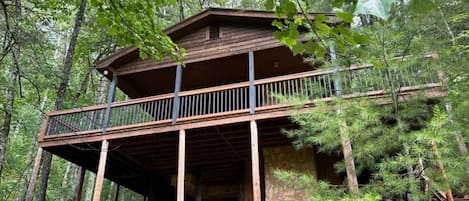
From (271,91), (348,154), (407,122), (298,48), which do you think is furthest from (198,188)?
(298,48)

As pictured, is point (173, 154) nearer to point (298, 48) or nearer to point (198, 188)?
point (198, 188)

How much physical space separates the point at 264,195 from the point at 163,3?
6.72m

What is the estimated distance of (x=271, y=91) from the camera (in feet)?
22.2

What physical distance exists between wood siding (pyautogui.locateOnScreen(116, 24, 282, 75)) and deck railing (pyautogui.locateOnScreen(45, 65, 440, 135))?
1075 millimetres

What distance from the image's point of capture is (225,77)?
10.8 metres

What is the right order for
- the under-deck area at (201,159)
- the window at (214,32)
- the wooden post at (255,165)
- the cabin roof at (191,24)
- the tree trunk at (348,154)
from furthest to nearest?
the window at (214,32)
the cabin roof at (191,24)
the under-deck area at (201,159)
the wooden post at (255,165)
the tree trunk at (348,154)

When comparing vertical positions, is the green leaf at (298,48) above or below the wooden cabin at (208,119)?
below

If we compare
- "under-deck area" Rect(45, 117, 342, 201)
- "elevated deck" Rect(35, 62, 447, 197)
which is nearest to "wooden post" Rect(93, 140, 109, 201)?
"elevated deck" Rect(35, 62, 447, 197)

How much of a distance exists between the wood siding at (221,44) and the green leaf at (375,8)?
7862 millimetres

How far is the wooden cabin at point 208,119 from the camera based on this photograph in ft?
26.5

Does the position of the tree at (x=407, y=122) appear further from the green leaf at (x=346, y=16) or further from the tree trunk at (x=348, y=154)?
the green leaf at (x=346, y=16)

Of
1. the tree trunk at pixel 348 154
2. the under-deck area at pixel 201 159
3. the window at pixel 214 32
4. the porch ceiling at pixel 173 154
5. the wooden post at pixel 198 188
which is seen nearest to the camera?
the tree trunk at pixel 348 154

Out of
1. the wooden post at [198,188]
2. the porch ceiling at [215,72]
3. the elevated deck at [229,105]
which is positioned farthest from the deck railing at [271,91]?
the wooden post at [198,188]

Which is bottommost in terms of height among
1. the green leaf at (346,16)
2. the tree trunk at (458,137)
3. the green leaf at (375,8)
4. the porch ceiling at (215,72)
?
the green leaf at (375,8)
